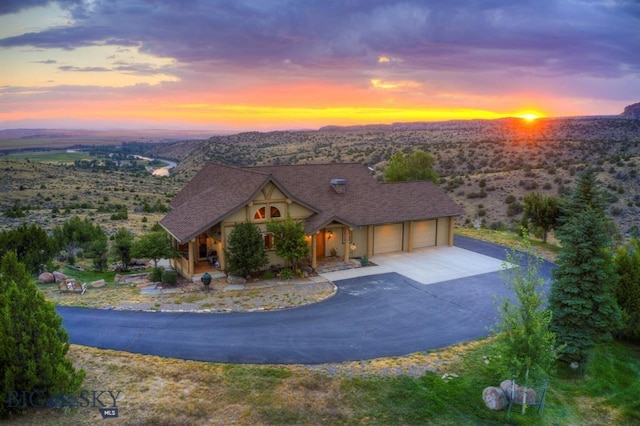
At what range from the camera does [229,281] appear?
2531 cm

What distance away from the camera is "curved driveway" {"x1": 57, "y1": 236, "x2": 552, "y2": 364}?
1700 centimetres

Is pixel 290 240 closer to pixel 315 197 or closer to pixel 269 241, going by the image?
pixel 269 241

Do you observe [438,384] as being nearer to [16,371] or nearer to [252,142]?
[16,371]

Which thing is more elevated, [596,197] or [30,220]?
[596,197]

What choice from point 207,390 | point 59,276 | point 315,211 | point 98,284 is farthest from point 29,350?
point 315,211

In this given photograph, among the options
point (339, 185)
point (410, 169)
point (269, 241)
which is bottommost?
point (269, 241)

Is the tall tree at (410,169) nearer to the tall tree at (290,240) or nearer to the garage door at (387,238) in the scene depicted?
the garage door at (387,238)

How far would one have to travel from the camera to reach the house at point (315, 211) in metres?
26.8

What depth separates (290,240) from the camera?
85.3 feet

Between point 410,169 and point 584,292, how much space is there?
28.6 m

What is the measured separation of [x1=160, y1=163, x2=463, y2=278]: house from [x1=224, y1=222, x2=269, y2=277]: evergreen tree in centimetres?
126

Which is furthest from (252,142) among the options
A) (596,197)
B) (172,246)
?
(596,197)

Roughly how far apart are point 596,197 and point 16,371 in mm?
23273

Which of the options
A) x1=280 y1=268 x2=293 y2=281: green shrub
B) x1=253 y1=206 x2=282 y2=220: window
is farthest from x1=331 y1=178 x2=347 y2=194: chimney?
x1=280 y1=268 x2=293 y2=281: green shrub
